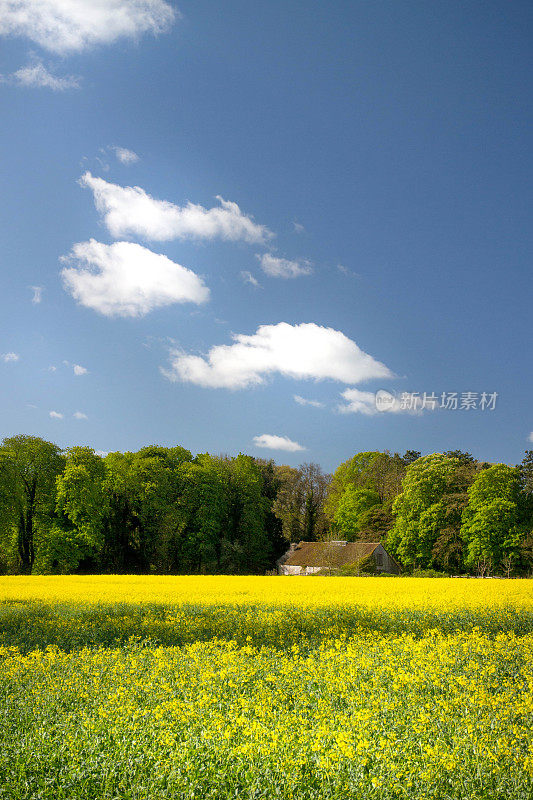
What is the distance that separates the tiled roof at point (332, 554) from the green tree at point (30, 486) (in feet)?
73.4

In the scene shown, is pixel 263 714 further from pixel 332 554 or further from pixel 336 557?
pixel 332 554

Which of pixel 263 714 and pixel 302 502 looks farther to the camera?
pixel 302 502

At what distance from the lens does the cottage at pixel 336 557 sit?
45500 mm

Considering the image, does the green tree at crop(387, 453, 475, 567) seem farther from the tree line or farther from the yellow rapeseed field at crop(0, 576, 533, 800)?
the yellow rapeseed field at crop(0, 576, 533, 800)

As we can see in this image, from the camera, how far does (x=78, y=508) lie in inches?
1601

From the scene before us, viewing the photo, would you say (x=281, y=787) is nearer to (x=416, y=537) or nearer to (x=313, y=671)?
(x=313, y=671)

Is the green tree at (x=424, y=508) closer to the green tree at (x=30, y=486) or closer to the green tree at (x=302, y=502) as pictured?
the green tree at (x=302, y=502)

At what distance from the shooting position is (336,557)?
4600cm

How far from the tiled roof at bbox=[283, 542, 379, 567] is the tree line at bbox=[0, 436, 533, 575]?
5.67 ft

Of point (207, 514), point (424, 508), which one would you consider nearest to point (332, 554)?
point (424, 508)

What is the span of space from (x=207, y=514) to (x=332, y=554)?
1170 cm

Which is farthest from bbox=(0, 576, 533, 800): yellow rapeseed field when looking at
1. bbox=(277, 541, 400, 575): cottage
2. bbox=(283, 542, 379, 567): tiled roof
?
bbox=(283, 542, 379, 567): tiled roof

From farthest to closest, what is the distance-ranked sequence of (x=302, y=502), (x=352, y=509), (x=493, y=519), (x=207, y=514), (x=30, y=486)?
(x=302, y=502) → (x=352, y=509) → (x=207, y=514) → (x=493, y=519) → (x=30, y=486)

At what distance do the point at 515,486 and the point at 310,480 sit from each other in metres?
22.4
